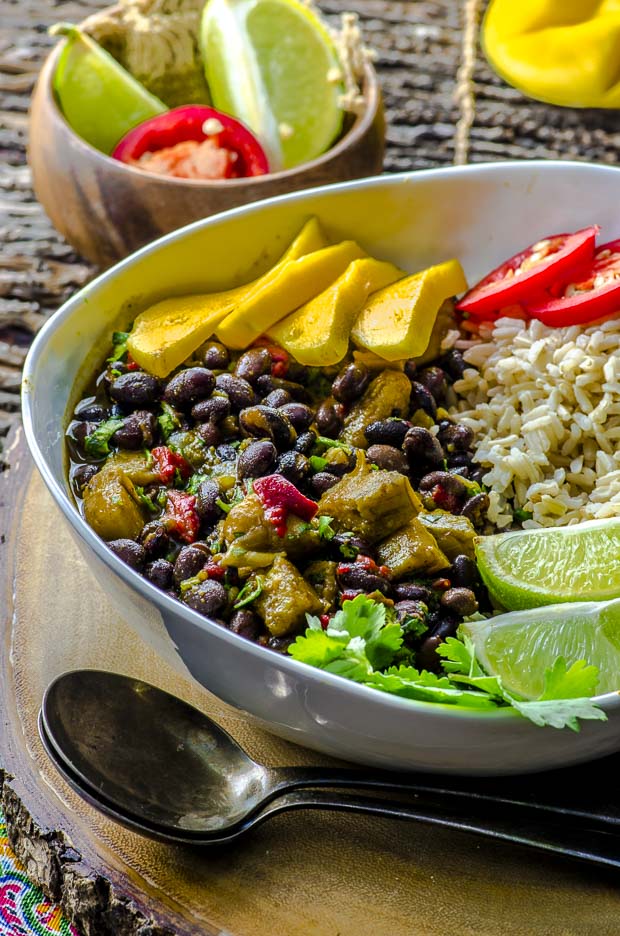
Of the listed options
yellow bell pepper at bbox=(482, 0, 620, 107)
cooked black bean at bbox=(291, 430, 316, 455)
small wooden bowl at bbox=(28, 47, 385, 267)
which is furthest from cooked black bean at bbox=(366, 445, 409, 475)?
yellow bell pepper at bbox=(482, 0, 620, 107)

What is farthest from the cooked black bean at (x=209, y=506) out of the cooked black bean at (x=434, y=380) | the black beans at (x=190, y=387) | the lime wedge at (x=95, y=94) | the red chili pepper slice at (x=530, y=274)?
the lime wedge at (x=95, y=94)

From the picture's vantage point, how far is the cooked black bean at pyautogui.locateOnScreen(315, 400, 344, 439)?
2.96m

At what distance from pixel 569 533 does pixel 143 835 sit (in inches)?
48.9

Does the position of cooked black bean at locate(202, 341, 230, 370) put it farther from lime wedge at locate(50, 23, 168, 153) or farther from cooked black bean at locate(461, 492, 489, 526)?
lime wedge at locate(50, 23, 168, 153)

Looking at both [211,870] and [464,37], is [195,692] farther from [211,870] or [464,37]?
[464,37]

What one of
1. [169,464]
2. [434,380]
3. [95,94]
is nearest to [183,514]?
[169,464]

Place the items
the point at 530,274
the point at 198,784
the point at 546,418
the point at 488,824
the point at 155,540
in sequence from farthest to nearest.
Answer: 1. the point at 530,274
2. the point at 546,418
3. the point at 155,540
4. the point at 198,784
5. the point at 488,824

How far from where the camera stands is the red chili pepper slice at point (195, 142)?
154 inches

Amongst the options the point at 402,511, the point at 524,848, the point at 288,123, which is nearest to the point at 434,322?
the point at 402,511

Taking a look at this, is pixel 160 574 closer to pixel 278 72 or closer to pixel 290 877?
pixel 290 877

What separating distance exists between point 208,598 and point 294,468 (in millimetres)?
461

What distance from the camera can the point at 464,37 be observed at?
5.27 m

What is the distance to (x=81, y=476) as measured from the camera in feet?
9.38

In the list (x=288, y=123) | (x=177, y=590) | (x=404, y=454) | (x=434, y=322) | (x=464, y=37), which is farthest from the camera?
(x=464, y=37)
